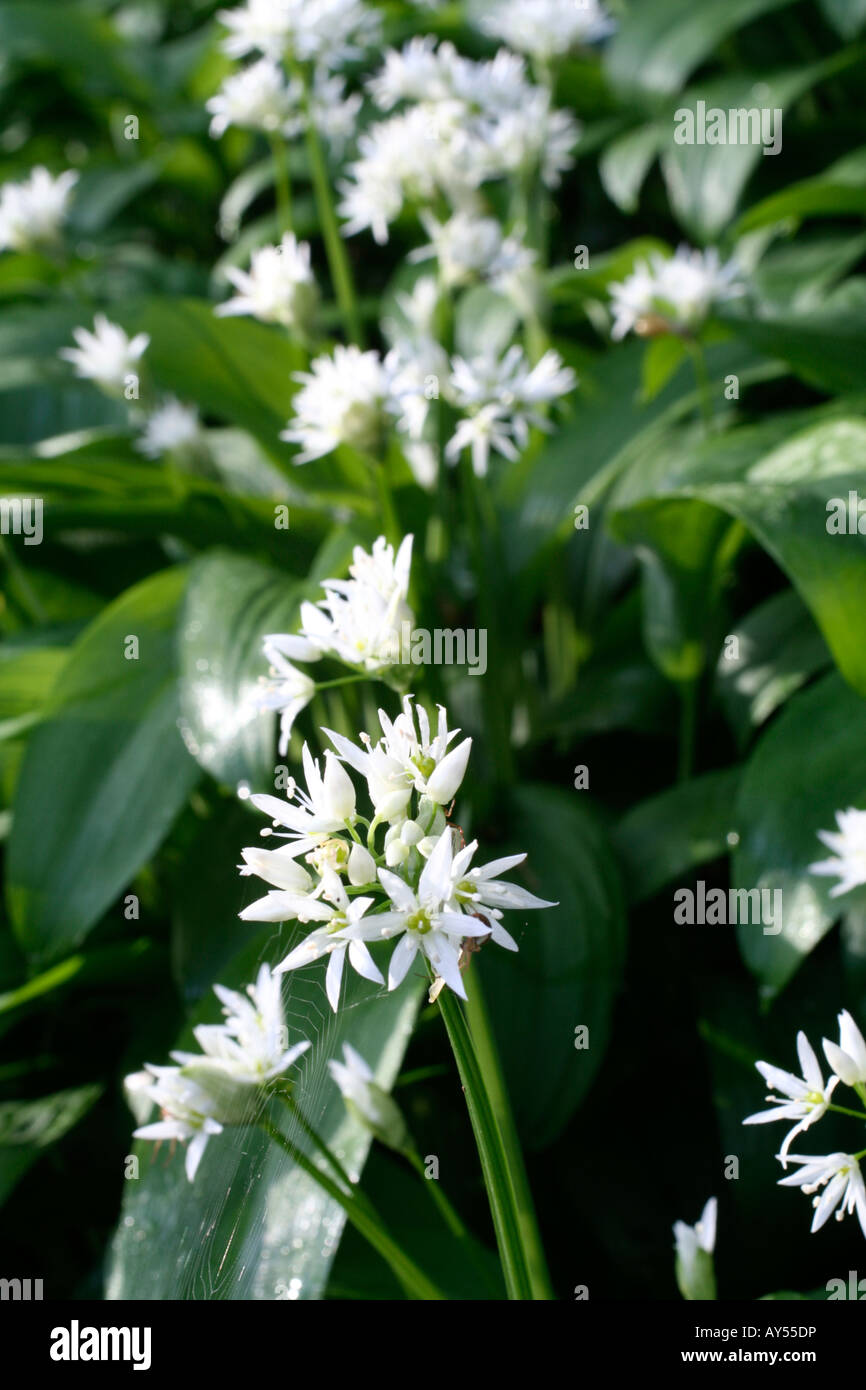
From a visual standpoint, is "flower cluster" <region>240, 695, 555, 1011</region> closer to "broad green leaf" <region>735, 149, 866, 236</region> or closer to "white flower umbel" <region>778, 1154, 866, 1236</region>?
"white flower umbel" <region>778, 1154, 866, 1236</region>

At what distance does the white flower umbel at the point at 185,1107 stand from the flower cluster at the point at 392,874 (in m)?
0.18

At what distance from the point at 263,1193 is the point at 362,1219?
0.23 feet

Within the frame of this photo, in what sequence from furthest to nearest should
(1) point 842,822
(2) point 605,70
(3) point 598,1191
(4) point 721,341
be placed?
(2) point 605,70
(4) point 721,341
(3) point 598,1191
(1) point 842,822

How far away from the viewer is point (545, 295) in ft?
6.21

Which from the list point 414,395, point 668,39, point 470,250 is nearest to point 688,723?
point 414,395

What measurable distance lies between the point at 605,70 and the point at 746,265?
1.87ft

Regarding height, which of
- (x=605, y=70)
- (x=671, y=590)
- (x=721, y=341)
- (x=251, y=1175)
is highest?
(x=605, y=70)

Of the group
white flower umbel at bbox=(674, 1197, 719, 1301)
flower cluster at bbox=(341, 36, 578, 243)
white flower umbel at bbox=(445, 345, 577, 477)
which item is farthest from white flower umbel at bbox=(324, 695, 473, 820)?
flower cluster at bbox=(341, 36, 578, 243)

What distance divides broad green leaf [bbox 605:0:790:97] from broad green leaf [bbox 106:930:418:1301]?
188 cm

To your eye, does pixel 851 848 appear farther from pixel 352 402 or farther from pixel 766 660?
pixel 352 402

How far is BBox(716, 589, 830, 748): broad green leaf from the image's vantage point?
150cm
